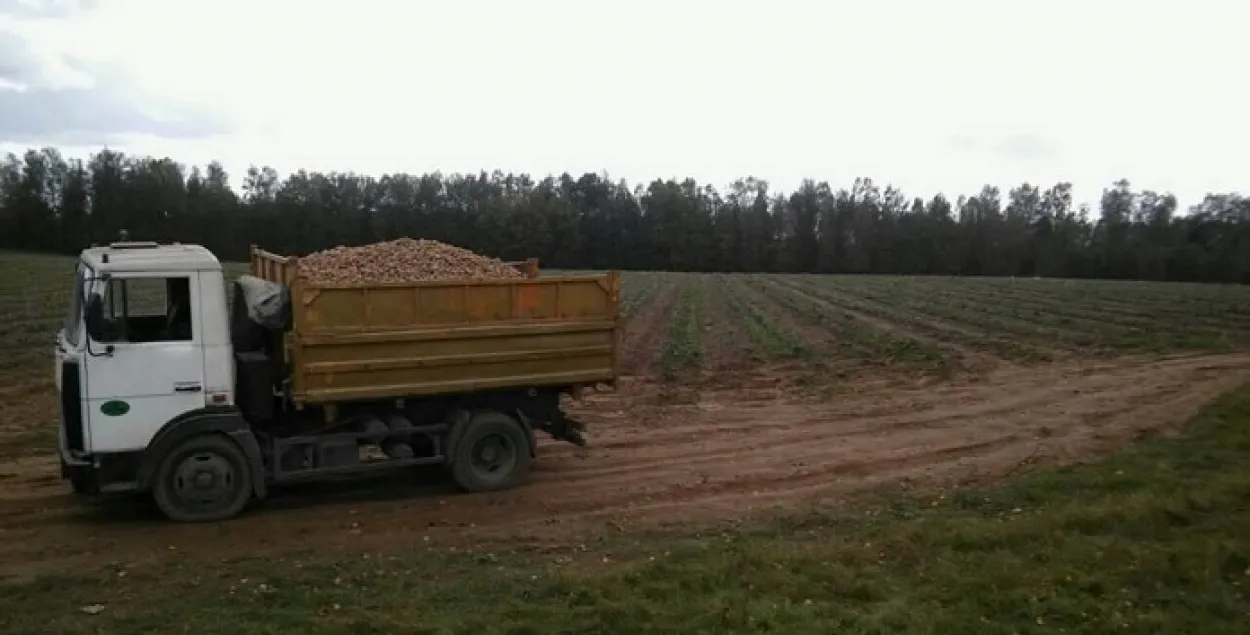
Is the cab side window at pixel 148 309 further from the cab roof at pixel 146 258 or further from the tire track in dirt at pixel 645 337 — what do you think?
the tire track in dirt at pixel 645 337

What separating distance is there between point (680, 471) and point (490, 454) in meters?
2.34

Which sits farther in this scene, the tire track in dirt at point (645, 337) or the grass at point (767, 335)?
the grass at point (767, 335)

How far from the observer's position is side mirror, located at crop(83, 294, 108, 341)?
29.0ft

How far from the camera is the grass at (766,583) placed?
A: 6418mm

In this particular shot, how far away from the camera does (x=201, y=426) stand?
30.4 ft

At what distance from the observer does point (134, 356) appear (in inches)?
355

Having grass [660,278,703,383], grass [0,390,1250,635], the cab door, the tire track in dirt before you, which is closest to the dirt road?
grass [0,390,1250,635]

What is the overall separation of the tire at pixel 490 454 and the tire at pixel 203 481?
2139mm

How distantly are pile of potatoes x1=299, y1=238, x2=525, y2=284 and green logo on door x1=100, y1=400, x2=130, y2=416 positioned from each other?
2.00 meters

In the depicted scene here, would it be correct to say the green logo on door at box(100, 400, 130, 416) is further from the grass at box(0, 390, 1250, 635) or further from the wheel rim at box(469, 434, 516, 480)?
the wheel rim at box(469, 434, 516, 480)

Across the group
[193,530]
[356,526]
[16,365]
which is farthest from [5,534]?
[16,365]

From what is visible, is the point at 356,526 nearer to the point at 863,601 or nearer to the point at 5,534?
the point at 5,534

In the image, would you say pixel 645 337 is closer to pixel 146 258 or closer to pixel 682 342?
pixel 682 342

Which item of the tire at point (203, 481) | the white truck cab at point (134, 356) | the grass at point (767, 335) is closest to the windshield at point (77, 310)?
the white truck cab at point (134, 356)
